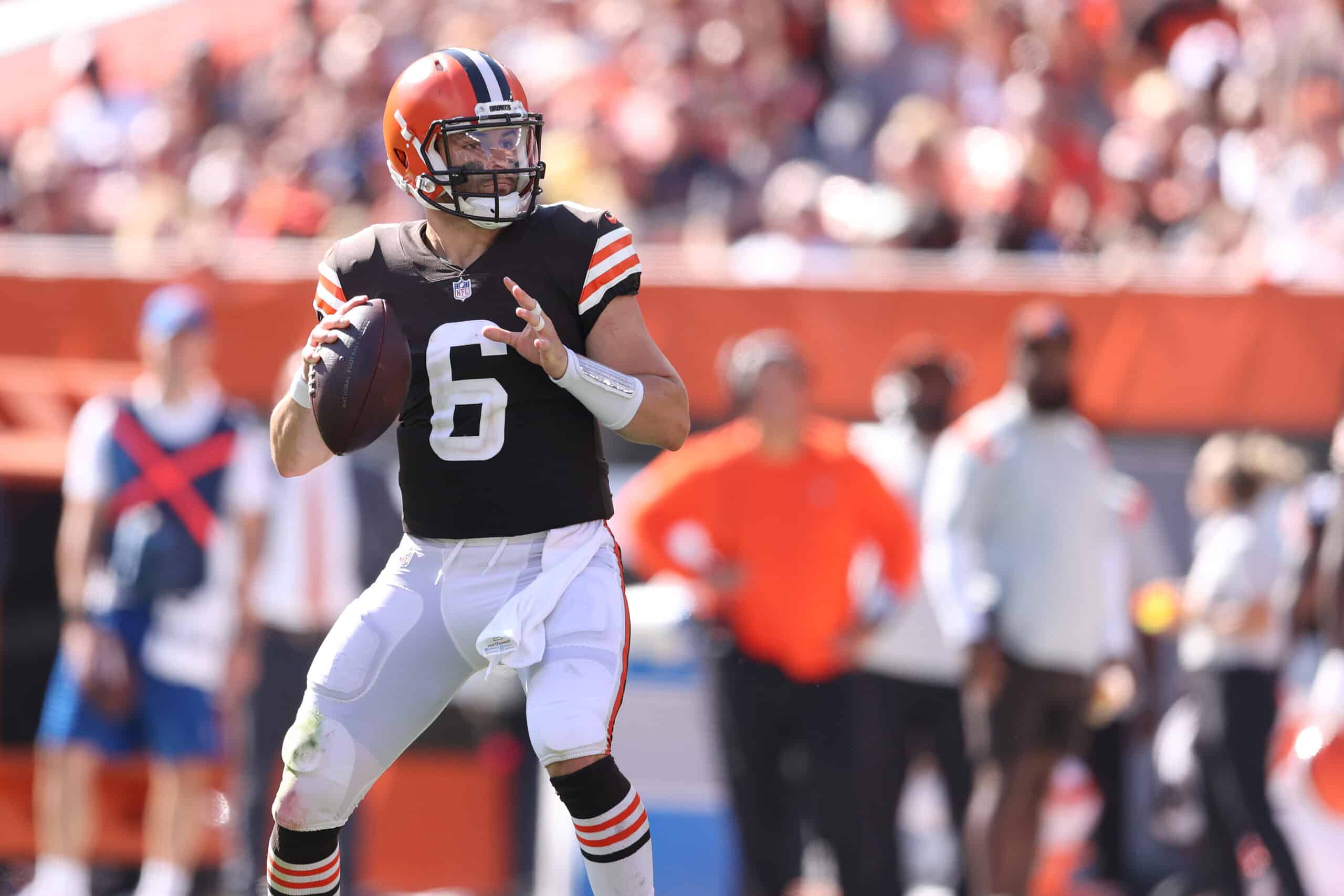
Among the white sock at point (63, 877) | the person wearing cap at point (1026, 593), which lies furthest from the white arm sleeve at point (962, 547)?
the white sock at point (63, 877)

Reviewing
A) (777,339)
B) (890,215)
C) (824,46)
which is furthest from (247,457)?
(824,46)

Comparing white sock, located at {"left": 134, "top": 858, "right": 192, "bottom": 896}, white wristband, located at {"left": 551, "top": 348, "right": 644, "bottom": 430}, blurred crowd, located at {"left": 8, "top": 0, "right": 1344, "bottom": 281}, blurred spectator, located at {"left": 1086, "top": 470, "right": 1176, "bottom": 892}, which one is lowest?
white sock, located at {"left": 134, "top": 858, "right": 192, "bottom": 896}

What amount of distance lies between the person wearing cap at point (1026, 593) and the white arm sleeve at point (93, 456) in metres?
3.17

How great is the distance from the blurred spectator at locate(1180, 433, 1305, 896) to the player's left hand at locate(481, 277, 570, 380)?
12.2 ft

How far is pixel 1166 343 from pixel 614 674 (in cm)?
382

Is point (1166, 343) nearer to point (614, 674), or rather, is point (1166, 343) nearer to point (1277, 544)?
point (1277, 544)

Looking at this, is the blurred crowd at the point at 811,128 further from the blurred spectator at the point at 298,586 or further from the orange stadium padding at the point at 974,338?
the blurred spectator at the point at 298,586

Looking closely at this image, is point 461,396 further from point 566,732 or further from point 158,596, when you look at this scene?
point 158,596

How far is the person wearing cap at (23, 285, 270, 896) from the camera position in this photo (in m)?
7.02

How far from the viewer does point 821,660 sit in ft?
21.8

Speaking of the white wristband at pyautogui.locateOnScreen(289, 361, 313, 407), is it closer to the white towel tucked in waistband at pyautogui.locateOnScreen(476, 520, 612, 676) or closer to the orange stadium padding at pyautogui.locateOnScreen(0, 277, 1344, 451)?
the white towel tucked in waistband at pyautogui.locateOnScreen(476, 520, 612, 676)

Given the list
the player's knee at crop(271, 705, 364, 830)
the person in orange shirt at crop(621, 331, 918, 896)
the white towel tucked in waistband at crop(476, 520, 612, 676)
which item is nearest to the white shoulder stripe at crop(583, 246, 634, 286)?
the white towel tucked in waistband at crop(476, 520, 612, 676)

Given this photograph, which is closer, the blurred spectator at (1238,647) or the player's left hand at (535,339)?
the player's left hand at (535,339)

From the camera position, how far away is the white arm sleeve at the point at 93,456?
7.09m
